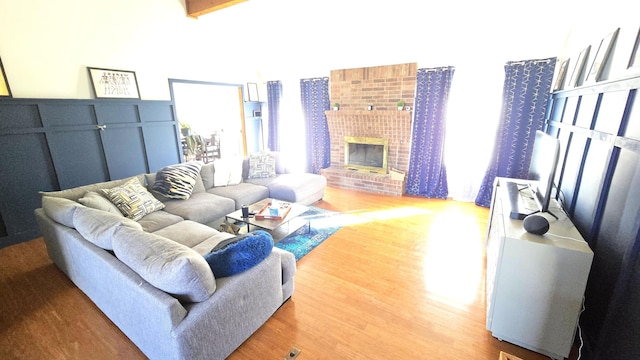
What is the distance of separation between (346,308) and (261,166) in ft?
8.84

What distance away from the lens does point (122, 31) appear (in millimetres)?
3656

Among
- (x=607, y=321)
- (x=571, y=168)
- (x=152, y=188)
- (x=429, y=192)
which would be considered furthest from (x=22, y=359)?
(x=429, y=192)

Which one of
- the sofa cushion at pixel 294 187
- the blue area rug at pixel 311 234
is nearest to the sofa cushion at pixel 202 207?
the sofa cushion at pixel 294 187

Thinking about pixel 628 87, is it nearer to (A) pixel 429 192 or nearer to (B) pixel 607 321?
(B) pixel 607 321

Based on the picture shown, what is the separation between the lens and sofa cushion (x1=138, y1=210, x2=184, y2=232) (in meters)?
2.50

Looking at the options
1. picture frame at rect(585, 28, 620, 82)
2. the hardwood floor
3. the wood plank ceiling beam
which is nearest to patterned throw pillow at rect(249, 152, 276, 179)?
the hardwood floor

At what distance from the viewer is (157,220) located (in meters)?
2.62

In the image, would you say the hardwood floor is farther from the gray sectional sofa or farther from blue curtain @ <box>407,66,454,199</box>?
blue curtain @ <box>407,66,454,199</box>

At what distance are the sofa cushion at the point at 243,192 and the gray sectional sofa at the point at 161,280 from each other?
35.9 inches

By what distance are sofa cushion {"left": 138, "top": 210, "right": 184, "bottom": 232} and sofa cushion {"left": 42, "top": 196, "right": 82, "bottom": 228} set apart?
54 cm

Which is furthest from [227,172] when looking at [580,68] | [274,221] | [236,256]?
[580,68]

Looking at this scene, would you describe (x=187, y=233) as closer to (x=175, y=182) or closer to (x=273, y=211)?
(x=273, y=211)

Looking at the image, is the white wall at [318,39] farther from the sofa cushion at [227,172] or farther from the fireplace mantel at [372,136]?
the sofa cushion at [227,172]

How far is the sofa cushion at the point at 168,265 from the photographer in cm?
130
